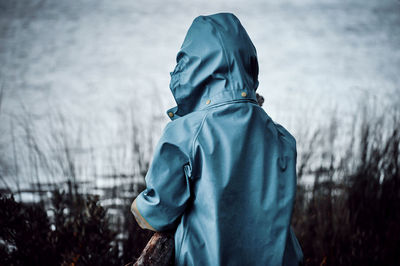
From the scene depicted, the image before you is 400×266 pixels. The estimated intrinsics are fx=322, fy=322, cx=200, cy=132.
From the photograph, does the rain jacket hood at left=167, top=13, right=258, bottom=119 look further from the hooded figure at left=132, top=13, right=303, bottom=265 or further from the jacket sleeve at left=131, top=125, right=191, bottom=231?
the jacket sleeve at left=131, top=125, right=191, bottom=231

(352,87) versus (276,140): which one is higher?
(276,140)

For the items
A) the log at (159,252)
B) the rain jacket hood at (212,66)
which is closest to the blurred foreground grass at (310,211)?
the log at (159,252)

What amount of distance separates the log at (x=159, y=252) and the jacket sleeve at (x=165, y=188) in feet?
0.15

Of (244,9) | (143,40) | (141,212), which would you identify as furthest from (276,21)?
(141,212)

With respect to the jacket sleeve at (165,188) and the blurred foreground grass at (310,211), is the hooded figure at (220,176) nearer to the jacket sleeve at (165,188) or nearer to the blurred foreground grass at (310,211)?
the jacket sleeve at (165,188)

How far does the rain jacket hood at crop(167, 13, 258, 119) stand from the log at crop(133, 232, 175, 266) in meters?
0.42

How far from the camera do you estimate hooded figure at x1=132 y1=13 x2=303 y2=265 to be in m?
0.98

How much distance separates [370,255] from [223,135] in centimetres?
188

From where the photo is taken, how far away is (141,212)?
992mm

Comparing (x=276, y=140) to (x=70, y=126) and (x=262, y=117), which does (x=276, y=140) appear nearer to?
(x=262, y=117)

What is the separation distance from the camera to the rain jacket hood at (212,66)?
1.05 m

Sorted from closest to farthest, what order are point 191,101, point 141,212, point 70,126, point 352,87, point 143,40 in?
point 141,212 → point 191,101 → point 70,126 → point 352,87 → point 143,40

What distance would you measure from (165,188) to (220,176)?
0.56 ft

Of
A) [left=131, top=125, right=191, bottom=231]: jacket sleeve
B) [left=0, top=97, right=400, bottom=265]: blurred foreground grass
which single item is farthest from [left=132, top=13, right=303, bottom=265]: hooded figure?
[left=0, top=97, right=400, bottom=265]: blurred foreground grass
